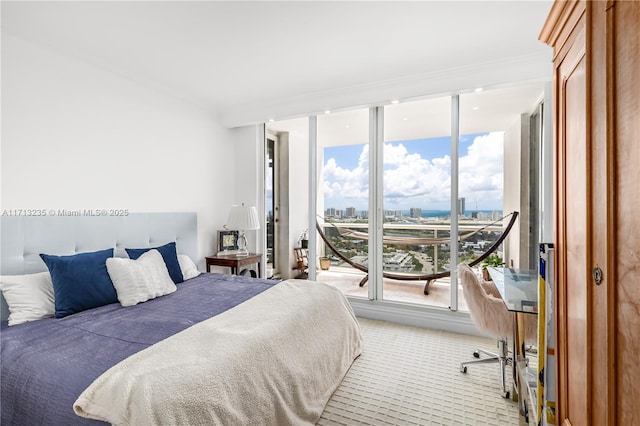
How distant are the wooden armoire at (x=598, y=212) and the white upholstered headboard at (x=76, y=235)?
10.5ft

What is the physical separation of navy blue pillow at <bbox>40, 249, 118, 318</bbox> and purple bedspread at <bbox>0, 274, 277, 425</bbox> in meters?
0.07

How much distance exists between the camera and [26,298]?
203 cm

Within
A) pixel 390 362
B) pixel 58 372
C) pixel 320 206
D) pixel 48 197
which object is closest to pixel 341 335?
pixel 390 362

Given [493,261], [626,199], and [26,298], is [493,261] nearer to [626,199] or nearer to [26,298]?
[626,199]

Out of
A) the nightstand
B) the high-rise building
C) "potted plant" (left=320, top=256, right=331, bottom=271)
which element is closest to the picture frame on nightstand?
the nightstand

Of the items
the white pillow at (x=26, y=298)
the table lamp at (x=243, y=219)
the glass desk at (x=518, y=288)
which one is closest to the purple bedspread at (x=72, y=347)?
the white pillow at (x=26, y=298)

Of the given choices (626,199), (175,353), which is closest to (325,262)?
(175,353)

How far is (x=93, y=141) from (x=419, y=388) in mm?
3422

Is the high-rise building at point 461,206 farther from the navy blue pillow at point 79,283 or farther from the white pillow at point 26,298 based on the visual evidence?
the white pillow at point 26,298

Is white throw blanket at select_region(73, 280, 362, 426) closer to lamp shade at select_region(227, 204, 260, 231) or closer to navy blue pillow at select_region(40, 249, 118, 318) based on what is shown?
navy blue pillow at select_region(40, 249, 118, 318)

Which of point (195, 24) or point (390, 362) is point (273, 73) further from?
point (390, 362)

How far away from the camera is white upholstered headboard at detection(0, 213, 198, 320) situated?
2197 mm

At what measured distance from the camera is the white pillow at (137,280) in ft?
7.55

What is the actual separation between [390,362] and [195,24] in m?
3.10
